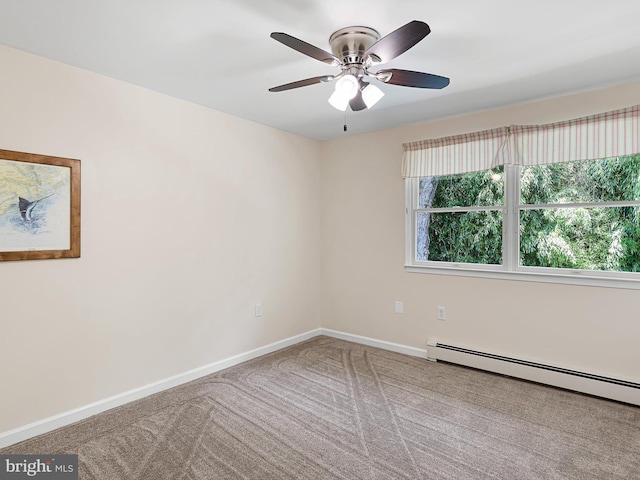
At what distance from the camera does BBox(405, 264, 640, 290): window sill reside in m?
2.69

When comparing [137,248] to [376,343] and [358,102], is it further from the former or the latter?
[376,343]

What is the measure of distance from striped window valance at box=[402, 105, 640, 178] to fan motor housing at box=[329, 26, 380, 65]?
5.51 feet

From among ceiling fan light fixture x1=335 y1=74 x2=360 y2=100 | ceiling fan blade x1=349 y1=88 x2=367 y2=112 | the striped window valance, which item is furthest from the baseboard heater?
ceiling fan light fixture x1=335 y1=74 x2=360 y2=100

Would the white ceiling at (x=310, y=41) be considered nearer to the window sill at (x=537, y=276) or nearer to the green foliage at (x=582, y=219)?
the green foliage at (x=582, y=219)

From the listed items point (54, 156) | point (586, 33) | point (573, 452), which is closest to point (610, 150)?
point (586, 33)

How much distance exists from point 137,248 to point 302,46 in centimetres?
195

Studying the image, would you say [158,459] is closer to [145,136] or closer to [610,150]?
[145,136]

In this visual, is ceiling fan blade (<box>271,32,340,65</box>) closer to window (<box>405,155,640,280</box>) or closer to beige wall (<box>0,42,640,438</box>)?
beige wall (<box>0,42,640,438</box>)

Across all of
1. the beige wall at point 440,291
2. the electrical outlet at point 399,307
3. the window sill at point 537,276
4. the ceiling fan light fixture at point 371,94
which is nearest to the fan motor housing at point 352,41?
the ceiling fan light fixture at point 371,94

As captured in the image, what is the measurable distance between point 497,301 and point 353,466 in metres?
2.01

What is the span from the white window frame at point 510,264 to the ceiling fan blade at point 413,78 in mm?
1632

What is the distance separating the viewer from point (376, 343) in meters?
3.93

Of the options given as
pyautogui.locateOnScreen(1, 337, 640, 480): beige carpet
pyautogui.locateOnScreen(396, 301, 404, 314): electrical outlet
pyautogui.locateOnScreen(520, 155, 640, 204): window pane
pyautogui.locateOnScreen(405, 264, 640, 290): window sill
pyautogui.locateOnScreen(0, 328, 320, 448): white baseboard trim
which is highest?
pyautogui.locateOnScreen(520, 155, 640, 204): window pane

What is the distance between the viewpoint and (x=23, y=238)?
220 cm
